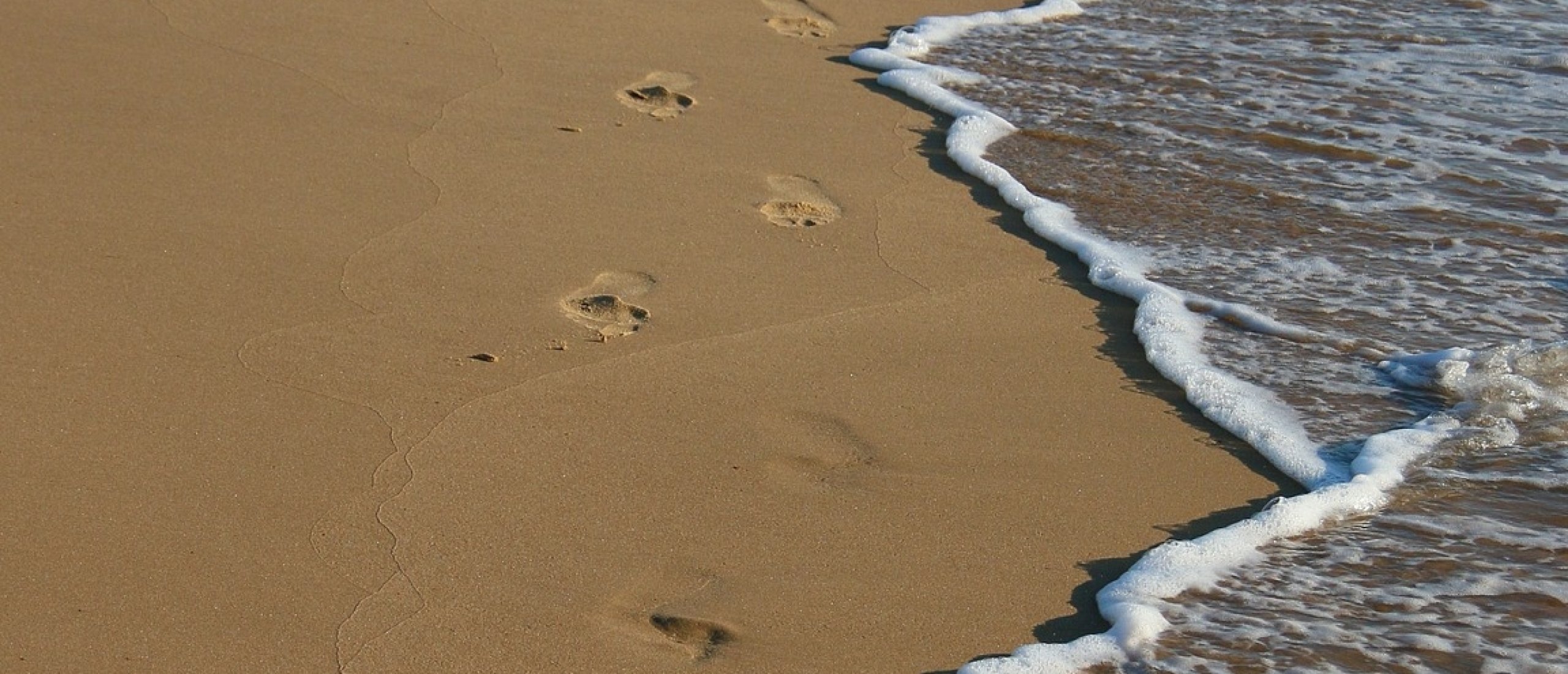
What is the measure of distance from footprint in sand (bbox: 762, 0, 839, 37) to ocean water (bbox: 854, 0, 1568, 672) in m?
0.38

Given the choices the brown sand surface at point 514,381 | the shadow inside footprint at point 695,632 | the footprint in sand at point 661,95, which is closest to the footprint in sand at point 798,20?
the footprint in sand at point 661,95

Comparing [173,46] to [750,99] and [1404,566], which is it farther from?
[1404,566]

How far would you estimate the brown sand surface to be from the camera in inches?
106

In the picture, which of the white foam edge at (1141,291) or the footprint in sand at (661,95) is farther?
the footprint in sand at (661,95)

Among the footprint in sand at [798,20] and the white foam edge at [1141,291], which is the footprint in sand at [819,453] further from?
the footprint in sand at [798,20]

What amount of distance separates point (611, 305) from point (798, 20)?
2.87 metres

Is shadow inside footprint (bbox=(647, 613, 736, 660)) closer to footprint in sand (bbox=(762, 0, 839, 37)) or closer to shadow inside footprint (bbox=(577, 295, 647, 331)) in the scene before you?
shadow inside footprint (bbox=(577, 295, 647, 331))

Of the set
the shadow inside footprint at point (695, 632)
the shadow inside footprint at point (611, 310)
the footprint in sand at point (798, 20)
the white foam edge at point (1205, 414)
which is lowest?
the shadow inside footprint at point (695, 632)

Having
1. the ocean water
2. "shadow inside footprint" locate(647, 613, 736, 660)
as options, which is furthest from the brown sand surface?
the ocean water

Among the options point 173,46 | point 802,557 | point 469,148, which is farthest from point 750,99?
point 802,557

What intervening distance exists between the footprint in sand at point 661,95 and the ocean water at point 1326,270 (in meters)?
0.87

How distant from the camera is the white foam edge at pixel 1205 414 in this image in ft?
9.08

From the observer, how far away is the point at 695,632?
8.80 ft

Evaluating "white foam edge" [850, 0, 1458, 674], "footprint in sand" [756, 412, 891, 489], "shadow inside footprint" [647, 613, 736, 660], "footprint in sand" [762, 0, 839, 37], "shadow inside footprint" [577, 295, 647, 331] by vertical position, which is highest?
"footprint in sand" [762, 0, 839, 37]
